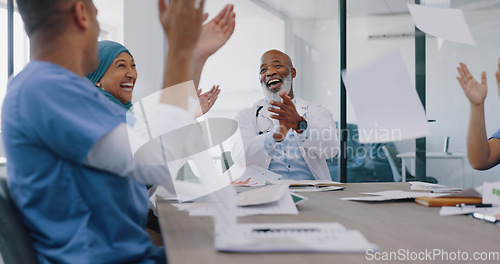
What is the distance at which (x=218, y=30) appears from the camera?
3.91 ft

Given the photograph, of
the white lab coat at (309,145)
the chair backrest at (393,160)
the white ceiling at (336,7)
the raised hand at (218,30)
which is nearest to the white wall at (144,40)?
the white ceiling at (336,7)

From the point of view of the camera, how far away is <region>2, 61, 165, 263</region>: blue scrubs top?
2.82 ft

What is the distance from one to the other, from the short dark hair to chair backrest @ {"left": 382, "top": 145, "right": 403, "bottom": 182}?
3.56m

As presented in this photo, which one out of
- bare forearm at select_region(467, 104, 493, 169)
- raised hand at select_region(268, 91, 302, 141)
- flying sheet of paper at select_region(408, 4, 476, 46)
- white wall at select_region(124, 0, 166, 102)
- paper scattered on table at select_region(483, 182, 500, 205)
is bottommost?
paper scattered on table at select_region(483, 182, 500, 205)

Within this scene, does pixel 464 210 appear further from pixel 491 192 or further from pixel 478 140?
pixel 478 140

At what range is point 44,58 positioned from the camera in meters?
0.97

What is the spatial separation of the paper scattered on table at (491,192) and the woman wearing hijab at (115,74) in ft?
4.91

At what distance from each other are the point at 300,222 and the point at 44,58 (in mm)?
722

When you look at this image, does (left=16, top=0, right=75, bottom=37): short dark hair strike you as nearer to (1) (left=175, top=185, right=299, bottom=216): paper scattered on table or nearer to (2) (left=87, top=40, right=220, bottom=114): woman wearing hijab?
(1) (left=175, top=185, right=299, bottom=216): paper scattered on table

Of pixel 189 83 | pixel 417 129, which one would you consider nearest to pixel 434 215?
pixel 417 129

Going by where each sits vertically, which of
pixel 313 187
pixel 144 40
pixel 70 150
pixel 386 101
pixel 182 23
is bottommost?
pixel 313 187

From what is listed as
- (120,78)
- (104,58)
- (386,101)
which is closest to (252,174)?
(120,78)

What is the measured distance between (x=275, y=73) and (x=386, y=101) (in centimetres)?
187

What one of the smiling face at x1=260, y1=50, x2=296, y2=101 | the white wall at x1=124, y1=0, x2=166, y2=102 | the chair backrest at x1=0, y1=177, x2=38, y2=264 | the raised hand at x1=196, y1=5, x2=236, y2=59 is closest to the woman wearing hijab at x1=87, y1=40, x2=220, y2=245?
the smiling face at x1=260, y1=50, x2=296, y2=101
